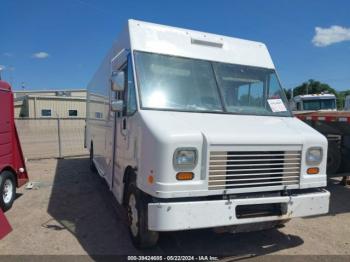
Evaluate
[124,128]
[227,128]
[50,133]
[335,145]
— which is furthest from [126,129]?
[50,133]

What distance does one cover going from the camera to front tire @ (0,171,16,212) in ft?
20.0

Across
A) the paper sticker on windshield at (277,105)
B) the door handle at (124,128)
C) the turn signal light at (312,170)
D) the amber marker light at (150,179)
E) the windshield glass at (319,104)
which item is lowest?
the amber marker light at (150,179)

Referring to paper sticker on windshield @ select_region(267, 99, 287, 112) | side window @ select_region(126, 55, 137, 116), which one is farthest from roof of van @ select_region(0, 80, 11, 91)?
paper sticker on windshield @ select_region(267, 99, 287, 112)

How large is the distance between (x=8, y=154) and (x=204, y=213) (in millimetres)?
4517

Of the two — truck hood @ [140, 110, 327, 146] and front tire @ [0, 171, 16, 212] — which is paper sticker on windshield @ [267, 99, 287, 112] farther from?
front tire @ [0, 171, 16, 212]

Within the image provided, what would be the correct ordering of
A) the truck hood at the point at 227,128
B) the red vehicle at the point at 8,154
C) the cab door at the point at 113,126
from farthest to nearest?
1. the red vehicle at the point at 8,154
2. the cab door at the point at 113,126
3. the truck hood at the point at 227,128

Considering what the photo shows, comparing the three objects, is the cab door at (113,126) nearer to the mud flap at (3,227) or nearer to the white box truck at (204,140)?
the white box truck at (204,140)

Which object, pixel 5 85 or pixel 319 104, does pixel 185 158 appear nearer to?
pixel 5 85

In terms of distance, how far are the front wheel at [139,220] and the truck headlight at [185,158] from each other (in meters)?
0.68

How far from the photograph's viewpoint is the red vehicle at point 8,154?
6.25 metres

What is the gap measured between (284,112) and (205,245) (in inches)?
90.5

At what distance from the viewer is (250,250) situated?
4492mm

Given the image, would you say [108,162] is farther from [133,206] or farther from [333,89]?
[333,89]

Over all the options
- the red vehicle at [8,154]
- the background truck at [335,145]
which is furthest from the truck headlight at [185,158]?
the background truck at [335,145]
